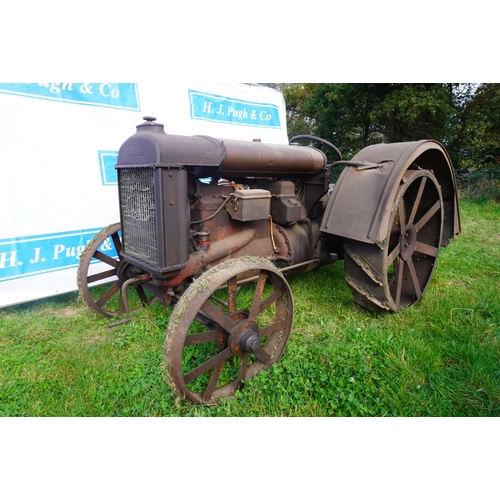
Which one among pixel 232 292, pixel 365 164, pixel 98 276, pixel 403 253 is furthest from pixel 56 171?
pixel 403 253

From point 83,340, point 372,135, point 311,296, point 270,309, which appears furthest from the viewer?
point 372,135

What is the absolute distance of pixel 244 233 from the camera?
2559mm

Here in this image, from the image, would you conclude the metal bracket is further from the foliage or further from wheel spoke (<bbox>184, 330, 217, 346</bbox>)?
the foliage

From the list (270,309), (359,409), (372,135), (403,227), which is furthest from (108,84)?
(372,135)

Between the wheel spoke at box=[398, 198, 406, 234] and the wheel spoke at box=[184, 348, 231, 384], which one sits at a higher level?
the wheel spoke at box=[398, 198, 406, 234]

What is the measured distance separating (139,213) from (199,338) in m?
0.88

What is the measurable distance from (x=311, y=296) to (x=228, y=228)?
1256 millimetres

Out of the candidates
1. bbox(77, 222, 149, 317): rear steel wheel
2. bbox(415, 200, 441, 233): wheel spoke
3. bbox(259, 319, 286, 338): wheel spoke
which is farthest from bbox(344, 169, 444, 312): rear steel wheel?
bbox(77, 222, 149, 317): rear steel wheel

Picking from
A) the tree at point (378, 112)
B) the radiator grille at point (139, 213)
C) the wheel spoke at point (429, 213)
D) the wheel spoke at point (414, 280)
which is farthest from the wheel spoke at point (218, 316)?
the tree at point (378, 112)

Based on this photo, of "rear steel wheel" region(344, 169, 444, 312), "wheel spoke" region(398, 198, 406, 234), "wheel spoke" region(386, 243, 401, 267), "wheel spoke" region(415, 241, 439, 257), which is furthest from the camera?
"wheel spoke" region(415, 241, 439, 257)

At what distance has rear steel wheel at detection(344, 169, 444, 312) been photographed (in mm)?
2516

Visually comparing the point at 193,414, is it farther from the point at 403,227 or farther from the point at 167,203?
the point at 403,227

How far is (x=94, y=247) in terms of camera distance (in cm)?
279

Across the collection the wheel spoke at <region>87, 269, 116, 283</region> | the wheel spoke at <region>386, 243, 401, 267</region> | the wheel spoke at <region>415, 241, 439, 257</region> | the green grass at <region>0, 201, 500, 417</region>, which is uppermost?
the wheel spoke at <region>386, 243, 401, 267</region>
